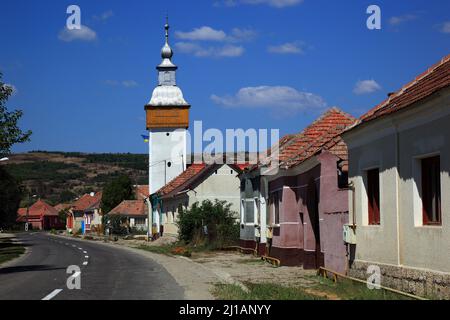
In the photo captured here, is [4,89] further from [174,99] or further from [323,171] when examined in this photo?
[174,99]

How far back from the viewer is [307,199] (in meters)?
22.6

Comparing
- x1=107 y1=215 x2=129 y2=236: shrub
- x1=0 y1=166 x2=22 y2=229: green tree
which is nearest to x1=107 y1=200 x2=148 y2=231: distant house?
x1=107 y1=215 x2=129 y2=236: shrub

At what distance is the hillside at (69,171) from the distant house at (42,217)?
71.2 ft

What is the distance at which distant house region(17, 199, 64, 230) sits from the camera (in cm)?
14262

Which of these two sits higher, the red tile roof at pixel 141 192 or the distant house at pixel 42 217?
the red tile roof at pixel 141 192

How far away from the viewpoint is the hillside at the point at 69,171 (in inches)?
6836

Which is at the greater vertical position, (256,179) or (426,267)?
(256,179)

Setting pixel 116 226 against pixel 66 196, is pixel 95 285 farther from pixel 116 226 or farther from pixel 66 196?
pixel 66 196

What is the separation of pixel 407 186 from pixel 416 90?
2.03 metres

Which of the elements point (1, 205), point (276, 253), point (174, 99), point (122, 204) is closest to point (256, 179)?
point (276, 253)

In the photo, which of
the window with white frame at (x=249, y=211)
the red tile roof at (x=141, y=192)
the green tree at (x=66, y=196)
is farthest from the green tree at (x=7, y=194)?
the green tree at (x=66, y=196)

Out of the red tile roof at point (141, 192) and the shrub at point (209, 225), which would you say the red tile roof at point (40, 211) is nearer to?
the red tile roof at point (141, 192)

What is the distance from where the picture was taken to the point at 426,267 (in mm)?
12352
